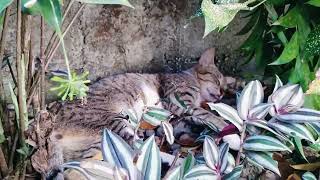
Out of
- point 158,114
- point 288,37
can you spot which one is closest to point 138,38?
point 288,37

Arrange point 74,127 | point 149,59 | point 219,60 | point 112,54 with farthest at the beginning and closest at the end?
point 219,60, point 149,59, point 112,54, point 74,127

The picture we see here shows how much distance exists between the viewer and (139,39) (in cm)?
191

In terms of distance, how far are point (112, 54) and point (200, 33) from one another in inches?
16.1

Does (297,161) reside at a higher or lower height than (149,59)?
lower

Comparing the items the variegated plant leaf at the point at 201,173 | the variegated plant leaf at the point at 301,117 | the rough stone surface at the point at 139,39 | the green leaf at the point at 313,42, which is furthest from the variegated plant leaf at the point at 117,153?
the rough stone surface at the point at 139,39

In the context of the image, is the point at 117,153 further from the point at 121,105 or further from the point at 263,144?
the point at 121,105

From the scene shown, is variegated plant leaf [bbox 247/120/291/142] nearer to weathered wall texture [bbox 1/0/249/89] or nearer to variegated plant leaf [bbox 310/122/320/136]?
variegated plant leaf [bbox 310/122/320/136]

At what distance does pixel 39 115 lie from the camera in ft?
3.43

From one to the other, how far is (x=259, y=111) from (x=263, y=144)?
72 millimetres

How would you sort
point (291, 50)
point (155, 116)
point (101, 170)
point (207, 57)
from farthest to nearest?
point (207, 57), point (291, 50), point (155, 116), point (101, 170)

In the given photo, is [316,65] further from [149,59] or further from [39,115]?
[39,115]

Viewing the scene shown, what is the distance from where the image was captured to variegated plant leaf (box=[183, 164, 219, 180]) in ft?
3.06

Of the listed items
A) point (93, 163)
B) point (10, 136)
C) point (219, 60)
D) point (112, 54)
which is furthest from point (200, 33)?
point (93, 163)

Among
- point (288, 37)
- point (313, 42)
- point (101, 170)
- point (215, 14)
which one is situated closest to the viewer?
point (101, 170)
